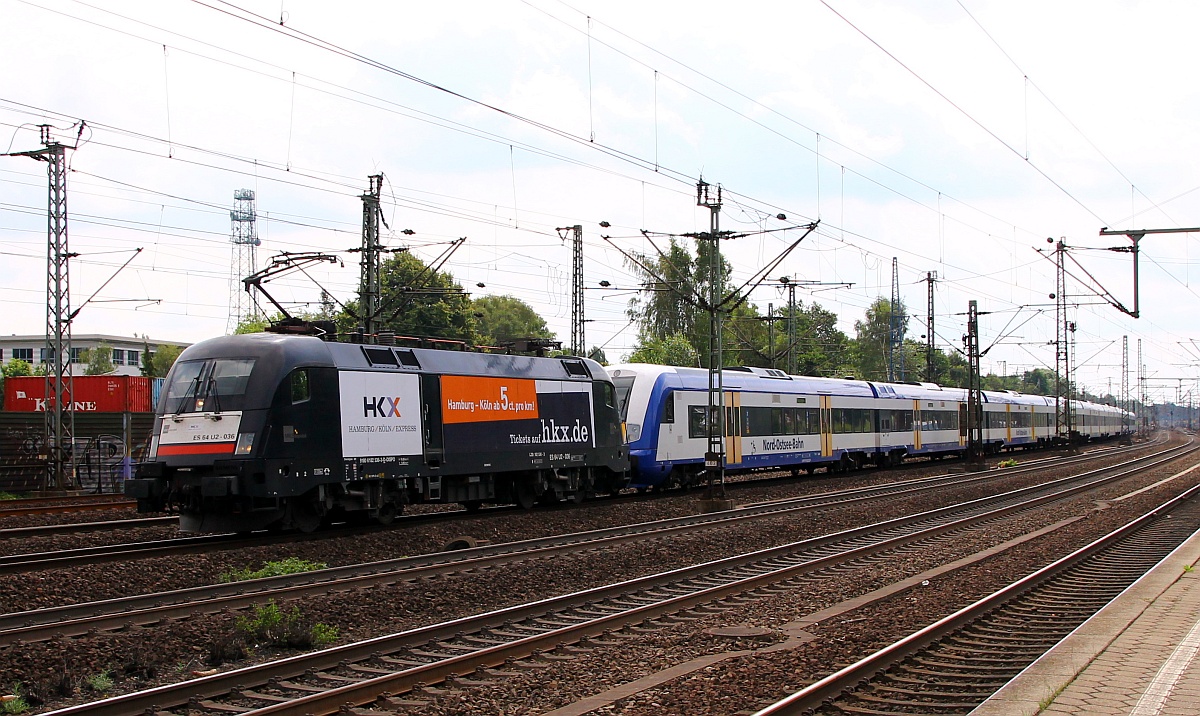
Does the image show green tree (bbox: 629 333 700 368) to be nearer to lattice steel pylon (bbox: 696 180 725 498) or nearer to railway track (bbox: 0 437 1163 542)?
railway track (bbox: 0 437 1163 542)

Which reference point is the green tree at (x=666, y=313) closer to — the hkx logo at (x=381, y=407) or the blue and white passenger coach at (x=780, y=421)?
the blue and white passenger coach at (x=780, y=421)

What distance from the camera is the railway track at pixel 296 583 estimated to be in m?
10.3

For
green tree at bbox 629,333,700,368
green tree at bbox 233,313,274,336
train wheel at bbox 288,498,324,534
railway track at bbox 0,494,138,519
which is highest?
green tree at bbox 233,313,274,336

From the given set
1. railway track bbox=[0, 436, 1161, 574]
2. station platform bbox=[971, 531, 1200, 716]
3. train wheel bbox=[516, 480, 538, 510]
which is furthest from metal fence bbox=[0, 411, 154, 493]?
station platform bbox=[971, 531, 1200, 716]

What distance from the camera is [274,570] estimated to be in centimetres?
1364

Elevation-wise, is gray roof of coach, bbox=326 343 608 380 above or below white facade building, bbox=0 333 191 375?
below

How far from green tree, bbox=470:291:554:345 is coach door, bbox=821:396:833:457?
88431 mm

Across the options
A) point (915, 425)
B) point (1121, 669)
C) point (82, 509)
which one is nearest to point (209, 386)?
point (82, 509)

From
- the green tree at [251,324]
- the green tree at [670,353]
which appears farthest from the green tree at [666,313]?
the green tree at [251,324]

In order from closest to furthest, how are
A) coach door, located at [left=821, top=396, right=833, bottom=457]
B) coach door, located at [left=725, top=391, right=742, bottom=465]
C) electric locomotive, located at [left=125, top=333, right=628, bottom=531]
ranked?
electric locomotive, located at [left=125, top=333, right=628, bottom=531], coach door, located at [left=725, top=391, right=742, bottom=465], coach door, located at [left=821, top=396, right=833, bottom=457]

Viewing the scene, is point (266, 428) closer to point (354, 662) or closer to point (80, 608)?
point (80, 608)

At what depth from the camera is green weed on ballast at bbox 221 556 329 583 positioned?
13445 mm

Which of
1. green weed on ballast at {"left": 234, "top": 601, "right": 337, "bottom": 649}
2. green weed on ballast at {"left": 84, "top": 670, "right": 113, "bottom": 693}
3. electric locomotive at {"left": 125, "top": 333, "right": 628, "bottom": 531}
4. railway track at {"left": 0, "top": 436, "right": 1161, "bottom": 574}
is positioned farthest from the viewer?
electric locomotive at {"left": 125, "top": 333, "right": 628, "bottom": 531}

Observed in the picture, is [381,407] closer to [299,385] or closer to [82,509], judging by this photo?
[299,385]
